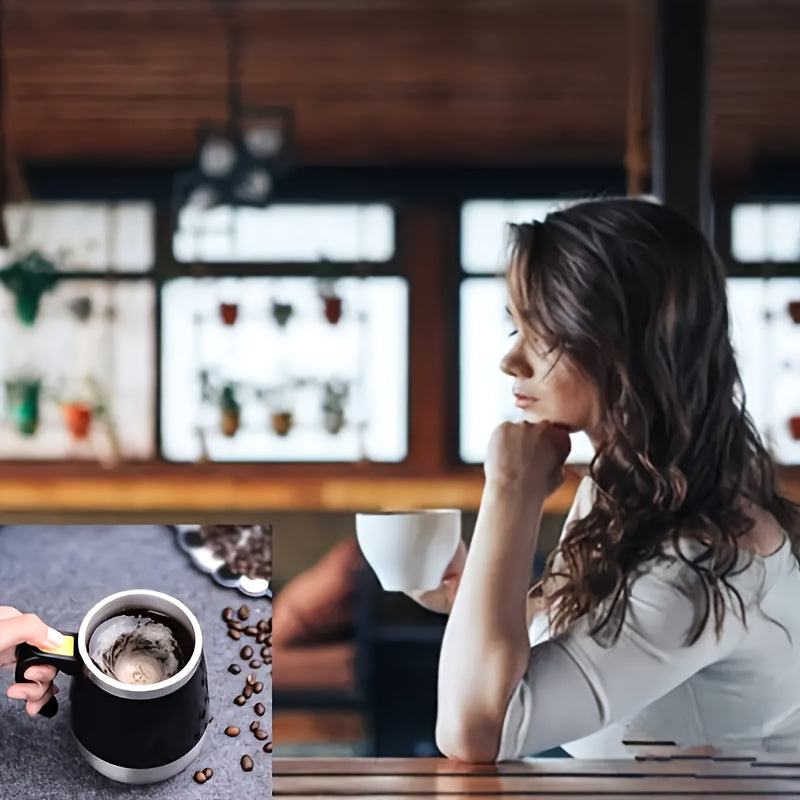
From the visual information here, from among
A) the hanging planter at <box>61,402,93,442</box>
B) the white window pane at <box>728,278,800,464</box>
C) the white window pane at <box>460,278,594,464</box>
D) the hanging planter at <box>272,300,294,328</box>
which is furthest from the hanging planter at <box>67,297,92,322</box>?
the white window pane at <box>728,278,800,464</box>

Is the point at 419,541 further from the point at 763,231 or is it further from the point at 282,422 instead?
the point at 763,231

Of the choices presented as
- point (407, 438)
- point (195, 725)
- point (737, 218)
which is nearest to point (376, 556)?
point (407, 438)

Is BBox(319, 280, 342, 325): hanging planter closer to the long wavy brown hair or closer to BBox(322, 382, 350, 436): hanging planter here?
BBox(322, 382, 350, 436): hanging planter

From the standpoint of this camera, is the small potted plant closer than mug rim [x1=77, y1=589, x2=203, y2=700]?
No

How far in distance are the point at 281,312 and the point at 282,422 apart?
0.13 meters

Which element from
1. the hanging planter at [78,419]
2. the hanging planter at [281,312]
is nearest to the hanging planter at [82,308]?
the hanging planter at [78,419]

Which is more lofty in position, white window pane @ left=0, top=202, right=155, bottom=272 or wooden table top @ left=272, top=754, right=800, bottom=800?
white window pane @ left=0, top=202, right=155, bottom=272

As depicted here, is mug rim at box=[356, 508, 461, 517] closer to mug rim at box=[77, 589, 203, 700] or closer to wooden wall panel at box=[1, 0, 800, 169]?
mug rim at box=[77, 589, 203, 700]

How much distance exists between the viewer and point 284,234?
1500 millimetres

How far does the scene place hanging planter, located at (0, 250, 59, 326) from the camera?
149 cm

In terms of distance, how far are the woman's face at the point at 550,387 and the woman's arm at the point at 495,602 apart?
0.02 metres

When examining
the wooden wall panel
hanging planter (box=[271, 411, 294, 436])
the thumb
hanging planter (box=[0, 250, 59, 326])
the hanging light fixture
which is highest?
the wooden wall panel

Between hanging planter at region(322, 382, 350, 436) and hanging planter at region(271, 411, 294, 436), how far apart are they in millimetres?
41

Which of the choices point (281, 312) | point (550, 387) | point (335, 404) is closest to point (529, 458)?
point (550, 387)
